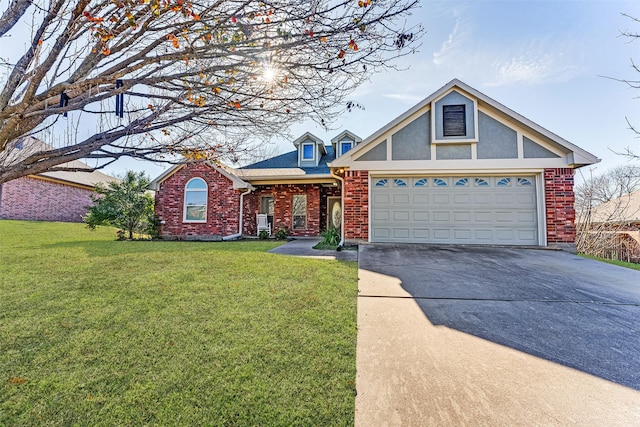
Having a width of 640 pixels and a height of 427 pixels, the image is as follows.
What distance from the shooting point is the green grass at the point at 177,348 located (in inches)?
77.2

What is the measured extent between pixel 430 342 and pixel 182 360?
7.70 feet

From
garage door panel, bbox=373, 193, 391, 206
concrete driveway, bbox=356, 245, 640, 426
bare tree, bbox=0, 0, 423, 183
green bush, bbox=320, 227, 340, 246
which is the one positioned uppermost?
bare tree, bbox=0, 0, 423, 183

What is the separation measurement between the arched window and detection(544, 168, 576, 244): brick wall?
12462 millimetres

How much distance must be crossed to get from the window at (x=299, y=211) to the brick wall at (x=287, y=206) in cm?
17

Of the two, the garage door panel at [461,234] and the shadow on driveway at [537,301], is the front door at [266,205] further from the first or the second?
the garage door panel at [461,234]

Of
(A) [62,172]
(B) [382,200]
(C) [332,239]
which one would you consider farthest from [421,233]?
(A) [62,172]

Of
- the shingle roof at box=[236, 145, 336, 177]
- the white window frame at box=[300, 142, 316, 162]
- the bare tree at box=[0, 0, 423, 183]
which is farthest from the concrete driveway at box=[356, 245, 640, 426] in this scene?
the white window frame at box=[300, 142, 316, 162]

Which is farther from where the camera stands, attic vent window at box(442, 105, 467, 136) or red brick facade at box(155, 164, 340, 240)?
red brick facade at box(155, 164, 340, 240)

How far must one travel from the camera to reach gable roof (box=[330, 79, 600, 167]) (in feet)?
26.6

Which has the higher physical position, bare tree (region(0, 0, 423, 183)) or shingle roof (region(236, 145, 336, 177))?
shingle roof (region(236, 145, 336, 177))

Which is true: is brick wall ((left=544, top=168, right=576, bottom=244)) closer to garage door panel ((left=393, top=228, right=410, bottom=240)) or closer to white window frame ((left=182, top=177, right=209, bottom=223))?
garage door panel ((left=393, top=228, right=410, bottom=240))

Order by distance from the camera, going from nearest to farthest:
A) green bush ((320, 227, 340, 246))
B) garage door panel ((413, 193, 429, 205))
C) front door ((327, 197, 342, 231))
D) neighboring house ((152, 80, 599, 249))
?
1. neighboring house ((152, 80, 599, 249))
2. garage door panel ((413, 193, 429, 205))
3. green bush ((320, 227, 340, 246))
4. front door ((327, 197, 342, 231))

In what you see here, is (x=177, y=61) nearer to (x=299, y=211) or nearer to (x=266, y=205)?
(x=299, y=211)

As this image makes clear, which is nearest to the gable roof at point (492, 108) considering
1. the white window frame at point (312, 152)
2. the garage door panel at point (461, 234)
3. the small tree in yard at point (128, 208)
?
the garage door panel at point (461, 234)
